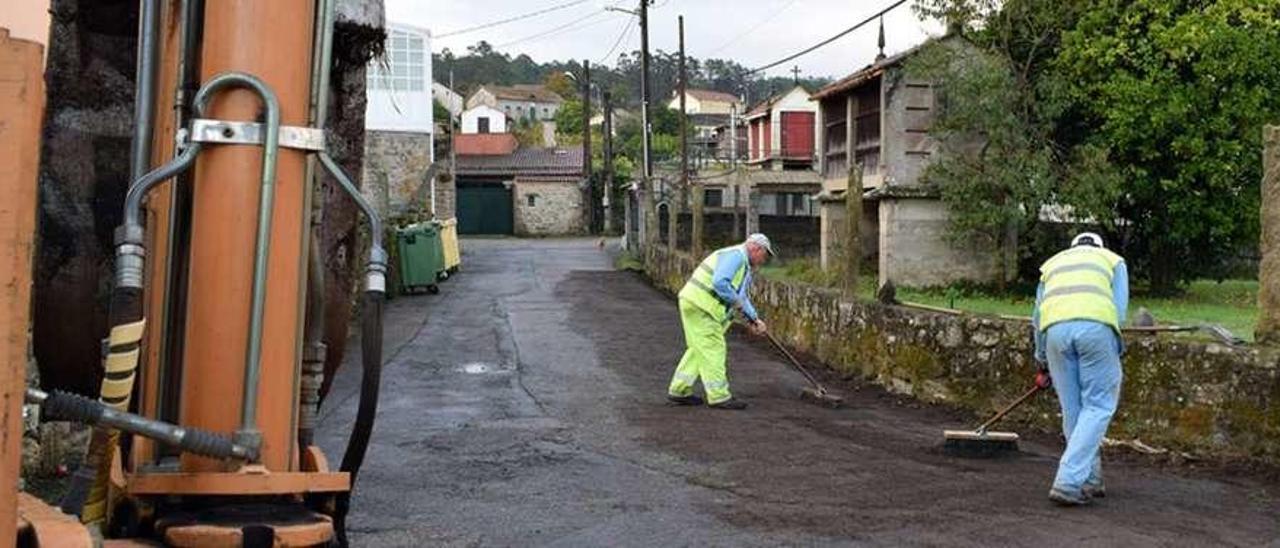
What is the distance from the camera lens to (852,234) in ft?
47.1

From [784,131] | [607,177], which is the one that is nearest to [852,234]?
[607,177]

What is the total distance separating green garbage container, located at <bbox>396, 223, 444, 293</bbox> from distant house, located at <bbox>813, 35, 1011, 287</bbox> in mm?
6891

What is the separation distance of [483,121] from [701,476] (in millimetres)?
82937

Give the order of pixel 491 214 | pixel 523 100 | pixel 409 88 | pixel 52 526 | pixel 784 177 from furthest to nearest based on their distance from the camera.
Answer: pixel 523 100 → pixel 491 214 → pixel 784 177 → pixel 409 88 → pixel 52 526

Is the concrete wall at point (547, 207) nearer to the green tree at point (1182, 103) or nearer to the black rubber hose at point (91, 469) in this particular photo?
the green tree at point (1182, 103)

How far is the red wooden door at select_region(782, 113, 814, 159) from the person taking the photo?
60.7 meters

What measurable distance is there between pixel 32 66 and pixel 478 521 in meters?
5.51

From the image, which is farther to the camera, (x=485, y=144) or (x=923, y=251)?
(x=485, y=144)

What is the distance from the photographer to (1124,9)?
20750 mm

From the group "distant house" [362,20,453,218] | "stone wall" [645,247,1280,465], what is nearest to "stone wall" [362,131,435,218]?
"distant house" [362,20,453,218]

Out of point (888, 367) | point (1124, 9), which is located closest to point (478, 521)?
point (888, 367)

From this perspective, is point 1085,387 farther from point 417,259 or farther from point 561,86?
point 561,86

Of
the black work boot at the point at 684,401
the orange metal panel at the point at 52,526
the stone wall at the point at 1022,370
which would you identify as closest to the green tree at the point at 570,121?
the stone wall at the point at 1022,370

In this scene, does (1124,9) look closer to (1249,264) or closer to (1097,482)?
(1249,264)
